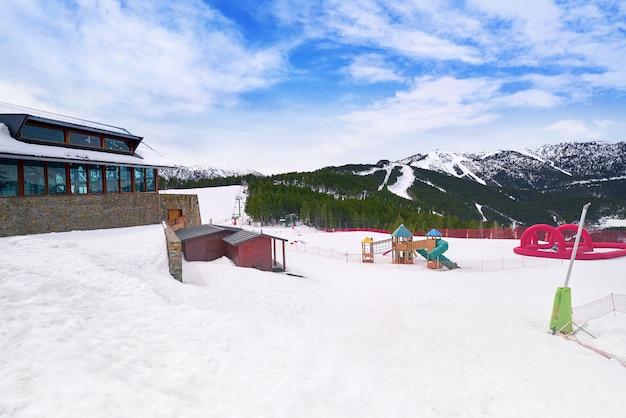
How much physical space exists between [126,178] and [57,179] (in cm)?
457

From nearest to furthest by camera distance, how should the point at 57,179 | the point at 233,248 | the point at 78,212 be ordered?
1. the point at 57,179
2. the point at 78,212
3. the point at 233,248

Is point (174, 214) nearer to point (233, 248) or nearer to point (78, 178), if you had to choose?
point (78, 178)

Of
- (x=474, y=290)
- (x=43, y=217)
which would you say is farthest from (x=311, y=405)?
(x=43, y=217)

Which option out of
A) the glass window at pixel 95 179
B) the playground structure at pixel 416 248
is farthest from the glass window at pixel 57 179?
the playground structure at pixel 416 248

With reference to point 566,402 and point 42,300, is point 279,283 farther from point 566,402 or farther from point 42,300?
point 566,402

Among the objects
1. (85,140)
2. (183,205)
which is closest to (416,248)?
(183,205)

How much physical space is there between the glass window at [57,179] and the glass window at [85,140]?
265 centimetres

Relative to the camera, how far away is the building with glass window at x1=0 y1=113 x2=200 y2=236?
1695 cm

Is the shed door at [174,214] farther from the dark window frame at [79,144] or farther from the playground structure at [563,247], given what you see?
the playground structure at [563,247]

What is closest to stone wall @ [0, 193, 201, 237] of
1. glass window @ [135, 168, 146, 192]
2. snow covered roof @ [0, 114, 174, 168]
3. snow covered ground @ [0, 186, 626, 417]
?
glass window @ [135, 168, 146, 192]

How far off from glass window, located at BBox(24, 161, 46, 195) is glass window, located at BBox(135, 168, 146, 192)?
6160 millimetres

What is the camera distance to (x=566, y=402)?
7.30 m

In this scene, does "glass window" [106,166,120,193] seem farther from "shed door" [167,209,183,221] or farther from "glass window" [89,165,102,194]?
"shed door" [167,209,183,221]

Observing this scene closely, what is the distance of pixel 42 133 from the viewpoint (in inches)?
762
